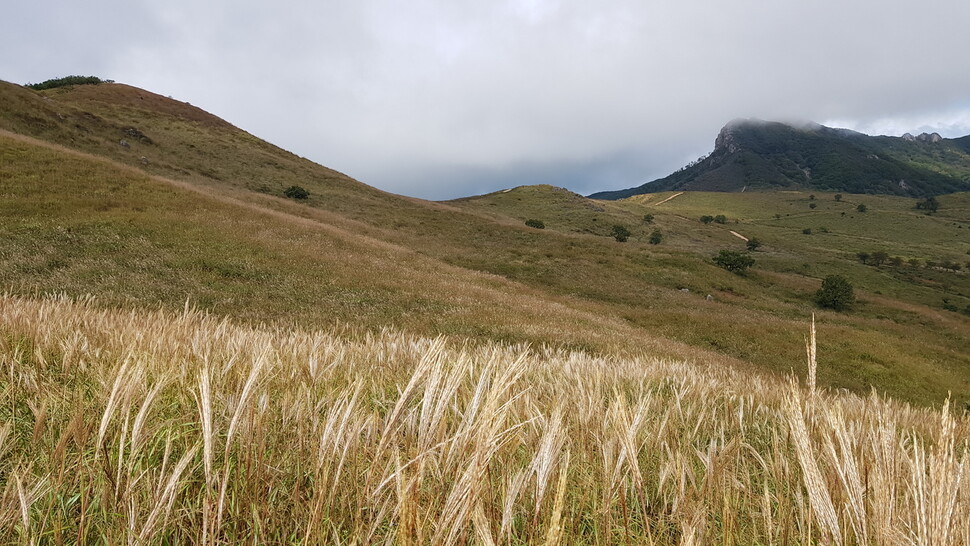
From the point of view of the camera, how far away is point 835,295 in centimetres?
3756

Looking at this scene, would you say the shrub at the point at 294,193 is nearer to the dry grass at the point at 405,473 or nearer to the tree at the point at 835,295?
the tree at the point at 835,295

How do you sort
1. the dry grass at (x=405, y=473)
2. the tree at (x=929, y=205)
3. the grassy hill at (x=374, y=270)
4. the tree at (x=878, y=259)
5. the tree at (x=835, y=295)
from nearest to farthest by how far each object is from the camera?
the dry grass at (x=405, y=473), the grassy hill at (x=374, y=270), the tree at (x=835, y=295), the tree at (x=878, y=259), the tree at (x=929, y=205)

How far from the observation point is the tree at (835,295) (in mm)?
37406

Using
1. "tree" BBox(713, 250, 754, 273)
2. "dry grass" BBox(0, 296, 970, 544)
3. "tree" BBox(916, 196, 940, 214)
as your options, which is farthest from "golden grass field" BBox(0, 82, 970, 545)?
"tree" BBox(916, 196, 940, 214)

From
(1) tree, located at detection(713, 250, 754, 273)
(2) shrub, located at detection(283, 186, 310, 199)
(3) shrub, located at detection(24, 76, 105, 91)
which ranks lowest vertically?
(1) tree, located at detection(713, 250, 754, 273)

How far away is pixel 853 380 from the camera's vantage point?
1859 cm

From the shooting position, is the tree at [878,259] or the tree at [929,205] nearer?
the tree at [878,259]

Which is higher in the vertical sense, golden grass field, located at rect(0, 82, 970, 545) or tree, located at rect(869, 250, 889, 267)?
golden grass field, located at rect(0, 82, 970, 545)

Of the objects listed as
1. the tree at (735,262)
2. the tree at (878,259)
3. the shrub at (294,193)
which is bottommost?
the tree at (878,259)

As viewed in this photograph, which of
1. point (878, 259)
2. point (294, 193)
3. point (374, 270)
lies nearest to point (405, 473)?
point (374, 270)

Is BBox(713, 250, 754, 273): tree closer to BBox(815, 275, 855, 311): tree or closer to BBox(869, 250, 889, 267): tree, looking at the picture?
BBox(815, 275, 855, 311): tree

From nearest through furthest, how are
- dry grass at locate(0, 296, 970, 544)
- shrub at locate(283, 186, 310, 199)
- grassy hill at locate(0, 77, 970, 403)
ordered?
dry grass at locate(0, 296, 970, 544) < grassy hill at locate(0, 77, 970, 403) < shrub at locate(283, 186, 310, 199)

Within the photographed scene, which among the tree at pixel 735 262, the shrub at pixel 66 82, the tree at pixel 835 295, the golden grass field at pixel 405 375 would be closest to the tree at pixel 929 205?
the golden grass field at pixel 405 375

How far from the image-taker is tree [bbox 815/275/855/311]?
37.4m
